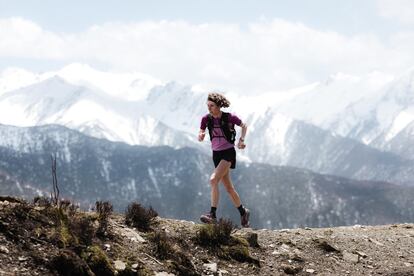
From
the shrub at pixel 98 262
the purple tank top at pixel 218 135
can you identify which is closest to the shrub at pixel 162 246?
the shrub at pixel 98 262

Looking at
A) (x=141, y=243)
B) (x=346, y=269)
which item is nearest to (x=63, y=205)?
(x=141, y=243)

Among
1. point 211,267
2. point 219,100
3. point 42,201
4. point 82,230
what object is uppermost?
point 219,100

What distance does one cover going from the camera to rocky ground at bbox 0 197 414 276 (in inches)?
364

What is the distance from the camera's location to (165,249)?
1106 cm

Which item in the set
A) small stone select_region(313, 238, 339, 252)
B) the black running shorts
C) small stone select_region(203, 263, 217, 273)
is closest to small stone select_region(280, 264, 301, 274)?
small stone select_region(203, 263, 217, 273)

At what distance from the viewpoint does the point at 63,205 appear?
37.3ft

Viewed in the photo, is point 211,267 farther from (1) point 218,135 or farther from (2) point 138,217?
(1) point 218,135

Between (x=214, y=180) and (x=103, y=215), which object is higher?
(x=214, y=180)

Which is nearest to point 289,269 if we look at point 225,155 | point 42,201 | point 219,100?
point 225,155

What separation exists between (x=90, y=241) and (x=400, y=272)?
670 centimetres

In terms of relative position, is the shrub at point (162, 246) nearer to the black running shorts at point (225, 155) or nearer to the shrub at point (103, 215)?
the shrub at point (103, 215)

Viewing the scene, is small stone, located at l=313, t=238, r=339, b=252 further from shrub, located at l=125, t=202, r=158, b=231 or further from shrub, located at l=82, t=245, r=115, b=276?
shrub, located at l=82, t=245, r=115, b=276

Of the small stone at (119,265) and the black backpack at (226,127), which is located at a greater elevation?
the black backpack at (226,127)

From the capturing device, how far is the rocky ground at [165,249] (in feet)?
30.4
